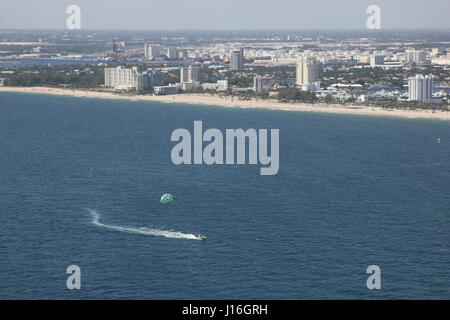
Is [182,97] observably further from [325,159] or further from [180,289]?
[180,289]

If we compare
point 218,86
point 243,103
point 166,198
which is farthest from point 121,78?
point 166,198

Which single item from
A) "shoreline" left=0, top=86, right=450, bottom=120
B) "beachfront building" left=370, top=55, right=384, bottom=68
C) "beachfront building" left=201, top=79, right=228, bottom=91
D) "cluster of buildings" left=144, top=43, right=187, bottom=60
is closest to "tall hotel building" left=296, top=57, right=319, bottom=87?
"beachfront building" left=201, top=79, right=228, bottom=91

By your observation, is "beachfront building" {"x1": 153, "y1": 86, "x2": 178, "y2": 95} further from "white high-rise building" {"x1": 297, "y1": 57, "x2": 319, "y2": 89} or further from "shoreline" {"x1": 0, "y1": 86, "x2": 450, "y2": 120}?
"white high-rise building" {"x1": 297, "y1": 57, "x2": 319, "y2": 89}

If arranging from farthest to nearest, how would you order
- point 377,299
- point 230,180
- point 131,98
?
point 131,98, point 230,180, point 377,299

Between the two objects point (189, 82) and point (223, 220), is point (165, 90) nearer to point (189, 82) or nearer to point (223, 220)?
point (189, 82)
